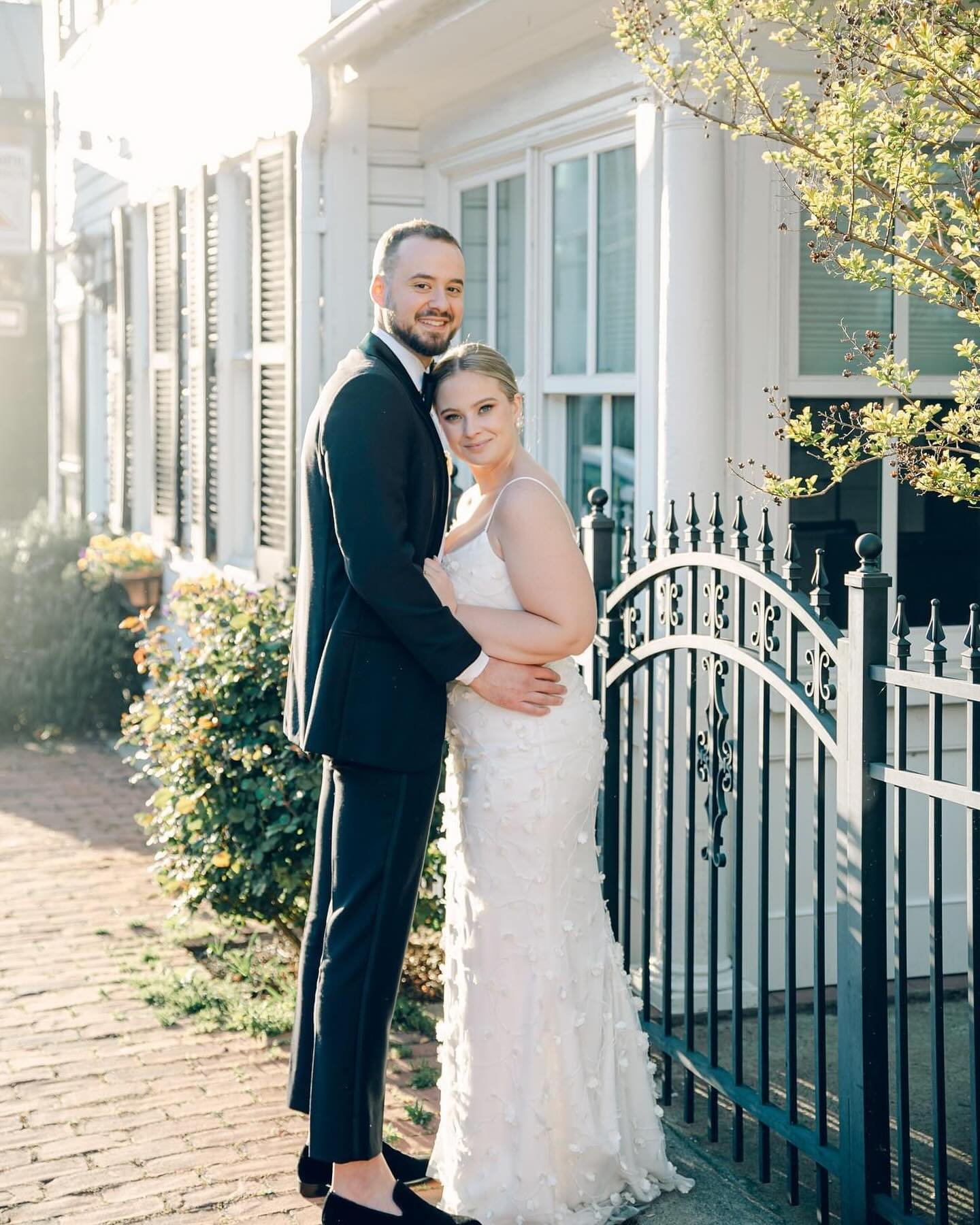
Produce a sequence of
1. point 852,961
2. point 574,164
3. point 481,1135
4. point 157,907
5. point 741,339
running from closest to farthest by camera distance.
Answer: point 852,961 → point 481,1135 → point 741,339 → point 574,164 → point 157,907

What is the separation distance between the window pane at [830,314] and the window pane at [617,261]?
28.6 inches

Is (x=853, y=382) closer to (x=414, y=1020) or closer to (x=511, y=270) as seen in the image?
(x=511, y=270)

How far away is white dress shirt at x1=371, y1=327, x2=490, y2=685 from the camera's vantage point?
372cm

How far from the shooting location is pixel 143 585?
410 inches

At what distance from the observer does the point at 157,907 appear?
693 centimetres

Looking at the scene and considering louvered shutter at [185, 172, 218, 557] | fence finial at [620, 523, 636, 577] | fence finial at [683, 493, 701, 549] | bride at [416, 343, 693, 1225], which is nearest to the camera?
bride at [416, 343, 693, 1225]

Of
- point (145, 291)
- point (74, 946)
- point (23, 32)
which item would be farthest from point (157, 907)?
point (23, 32)

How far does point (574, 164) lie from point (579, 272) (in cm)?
42

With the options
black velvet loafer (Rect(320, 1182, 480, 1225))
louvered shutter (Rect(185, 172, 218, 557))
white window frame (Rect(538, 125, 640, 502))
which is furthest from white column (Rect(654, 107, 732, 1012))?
louvered shutter (Rect(185, 172, 218, 557))

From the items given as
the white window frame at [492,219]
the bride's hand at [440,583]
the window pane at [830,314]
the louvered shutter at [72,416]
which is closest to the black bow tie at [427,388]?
the bride's hand at [440,583]

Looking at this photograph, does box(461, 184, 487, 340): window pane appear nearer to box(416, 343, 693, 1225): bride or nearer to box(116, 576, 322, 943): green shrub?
box(116, 576, 322, 943): green shrub

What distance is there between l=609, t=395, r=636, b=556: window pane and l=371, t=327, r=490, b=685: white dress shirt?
2163 millimetres

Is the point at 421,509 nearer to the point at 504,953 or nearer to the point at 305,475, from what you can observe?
the point at 305,475

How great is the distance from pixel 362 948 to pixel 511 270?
13.3 ft
